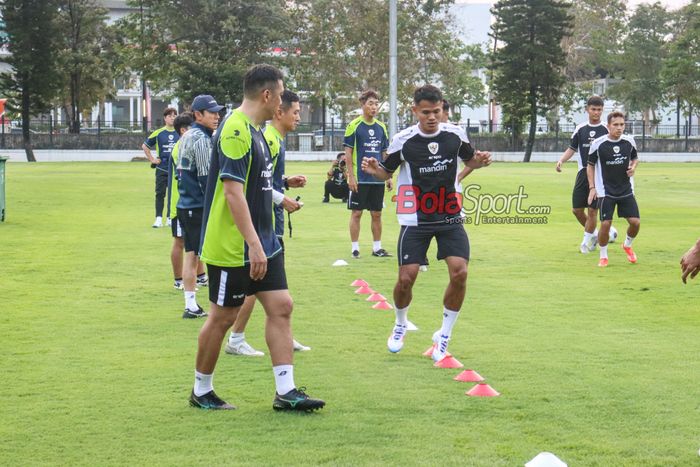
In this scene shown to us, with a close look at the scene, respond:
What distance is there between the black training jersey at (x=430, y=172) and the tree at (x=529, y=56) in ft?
161

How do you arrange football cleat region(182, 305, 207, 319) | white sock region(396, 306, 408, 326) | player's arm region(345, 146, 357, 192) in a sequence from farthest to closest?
player's arm region(345, 146, 357, 192), football cleat region(182, 305, 207, 319), white sock region(396, 306, 408, 326)

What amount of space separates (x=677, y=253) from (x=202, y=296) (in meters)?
7.56

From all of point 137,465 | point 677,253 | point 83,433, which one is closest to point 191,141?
point 83,433

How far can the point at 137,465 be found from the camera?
5.32m

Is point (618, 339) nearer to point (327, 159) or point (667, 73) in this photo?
point (327, 159)

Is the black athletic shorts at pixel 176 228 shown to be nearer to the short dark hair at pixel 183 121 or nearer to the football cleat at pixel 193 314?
the football cleat at pixel 193 314

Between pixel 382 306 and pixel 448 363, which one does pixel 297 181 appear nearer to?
pixel 448 363

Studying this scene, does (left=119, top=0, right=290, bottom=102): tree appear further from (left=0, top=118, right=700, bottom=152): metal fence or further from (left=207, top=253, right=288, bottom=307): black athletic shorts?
(left=207, top=253, right=288, bottom=307): black athletic shorts

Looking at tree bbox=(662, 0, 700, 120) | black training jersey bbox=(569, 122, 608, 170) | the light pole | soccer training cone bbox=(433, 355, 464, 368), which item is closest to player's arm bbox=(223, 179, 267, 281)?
soccer training cone bbox=(433, 355, 464, 368)

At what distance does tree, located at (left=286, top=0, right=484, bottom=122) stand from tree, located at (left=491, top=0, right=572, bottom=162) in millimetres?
6275

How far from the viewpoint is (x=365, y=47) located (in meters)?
63.7

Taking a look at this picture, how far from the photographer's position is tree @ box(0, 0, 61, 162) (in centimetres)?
5494

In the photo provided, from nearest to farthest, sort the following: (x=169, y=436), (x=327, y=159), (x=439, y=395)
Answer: (x=169, y=436)
(x=439, y=395)
(x=327, y=159)

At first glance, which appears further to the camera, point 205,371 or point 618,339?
point 618,339
